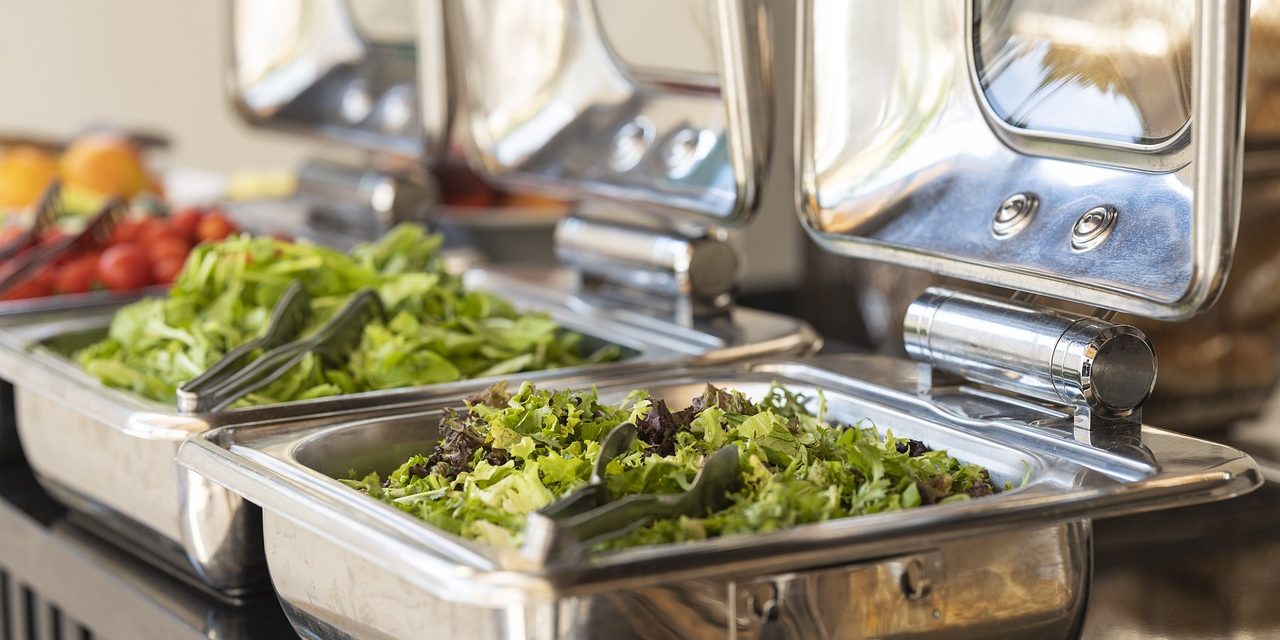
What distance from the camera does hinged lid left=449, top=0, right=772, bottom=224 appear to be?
1267 mm

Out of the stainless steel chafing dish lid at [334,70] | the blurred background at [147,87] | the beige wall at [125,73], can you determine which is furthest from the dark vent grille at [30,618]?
the beige wall at [125,73]

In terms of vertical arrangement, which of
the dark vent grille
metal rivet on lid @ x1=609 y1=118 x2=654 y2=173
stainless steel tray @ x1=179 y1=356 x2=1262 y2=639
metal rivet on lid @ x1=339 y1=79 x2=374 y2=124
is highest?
metal rivet on lid @ x1=609 y1=118 x2=654 y2=173

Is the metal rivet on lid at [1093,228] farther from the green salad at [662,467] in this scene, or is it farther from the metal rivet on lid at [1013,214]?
the green salad at [662,467]

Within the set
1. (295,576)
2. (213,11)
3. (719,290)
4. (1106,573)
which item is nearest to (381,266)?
(719,290)

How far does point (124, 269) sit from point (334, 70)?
50 centimetres

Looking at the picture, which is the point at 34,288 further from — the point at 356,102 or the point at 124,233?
the point at 356,102

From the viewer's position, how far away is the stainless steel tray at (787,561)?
27.9 inches

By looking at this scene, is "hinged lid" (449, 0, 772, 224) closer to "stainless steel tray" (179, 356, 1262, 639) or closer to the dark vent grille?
"stainless steel tray" (179, 356, 1262, 639)

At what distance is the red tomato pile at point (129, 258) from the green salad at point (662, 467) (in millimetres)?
821

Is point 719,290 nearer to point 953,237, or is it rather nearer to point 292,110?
point 953,237

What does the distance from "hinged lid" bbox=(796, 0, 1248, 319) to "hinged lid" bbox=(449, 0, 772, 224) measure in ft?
0.33

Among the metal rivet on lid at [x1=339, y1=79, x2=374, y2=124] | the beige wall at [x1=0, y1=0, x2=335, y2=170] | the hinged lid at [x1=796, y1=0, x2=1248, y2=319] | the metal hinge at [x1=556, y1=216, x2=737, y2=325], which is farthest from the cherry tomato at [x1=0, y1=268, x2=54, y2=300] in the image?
the beige wall at [x1=0, y1=0, x2=335, y2=170]

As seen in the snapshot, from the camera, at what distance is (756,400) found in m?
1.16

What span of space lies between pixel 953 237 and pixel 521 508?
Result: 0.39 metres
